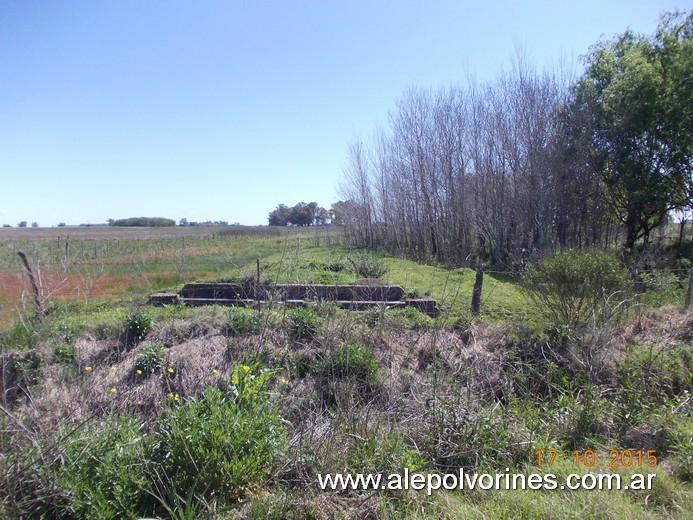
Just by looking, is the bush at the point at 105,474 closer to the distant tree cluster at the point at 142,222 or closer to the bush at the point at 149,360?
the bush at the point at 149,360

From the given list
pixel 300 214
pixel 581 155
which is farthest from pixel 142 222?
pixel 581 155

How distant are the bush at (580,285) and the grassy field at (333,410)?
0.12 meters

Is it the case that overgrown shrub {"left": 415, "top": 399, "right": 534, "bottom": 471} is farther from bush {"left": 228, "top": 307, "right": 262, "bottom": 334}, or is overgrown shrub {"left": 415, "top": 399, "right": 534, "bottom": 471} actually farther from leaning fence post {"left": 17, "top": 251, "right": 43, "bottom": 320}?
leaning fence post {"left": 17, "top": 251, "right": 43, "bottom": 320}

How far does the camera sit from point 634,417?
13.1 feet

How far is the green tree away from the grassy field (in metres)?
10.9

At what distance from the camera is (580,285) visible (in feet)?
19.5

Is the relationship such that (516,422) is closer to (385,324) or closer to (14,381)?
(385,324)

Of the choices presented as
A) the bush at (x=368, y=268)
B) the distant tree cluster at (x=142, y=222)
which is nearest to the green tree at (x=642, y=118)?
the bush at (x=368, y=268)

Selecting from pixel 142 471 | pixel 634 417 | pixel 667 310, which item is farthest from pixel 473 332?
pixel 142 471

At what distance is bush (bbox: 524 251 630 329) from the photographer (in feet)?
19.4

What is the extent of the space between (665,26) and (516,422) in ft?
62.9

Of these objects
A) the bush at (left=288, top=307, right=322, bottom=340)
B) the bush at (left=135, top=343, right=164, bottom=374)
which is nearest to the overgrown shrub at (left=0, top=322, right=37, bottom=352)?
the bush at (left=135, top=343, right=164, bottom=374)

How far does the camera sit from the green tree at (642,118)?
14.9 metres

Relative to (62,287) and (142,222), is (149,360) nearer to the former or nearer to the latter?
(62,287)
